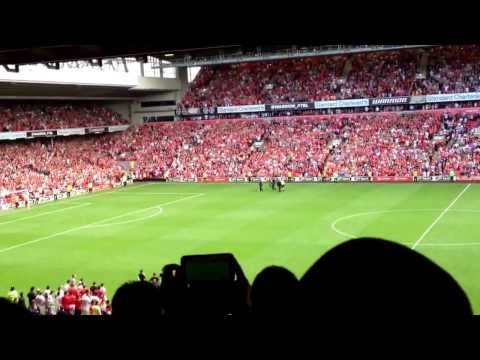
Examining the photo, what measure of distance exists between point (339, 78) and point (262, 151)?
11656 millimetres

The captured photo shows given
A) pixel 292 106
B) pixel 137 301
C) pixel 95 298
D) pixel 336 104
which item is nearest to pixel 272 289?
pixel 137 301

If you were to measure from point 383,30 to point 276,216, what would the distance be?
26.9 metres

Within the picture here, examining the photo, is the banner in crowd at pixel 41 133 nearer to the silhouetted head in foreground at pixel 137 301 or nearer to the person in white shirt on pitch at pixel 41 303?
the person in white shirt on pitch at pixel 41 303

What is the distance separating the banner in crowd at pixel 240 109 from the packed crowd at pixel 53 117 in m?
11.4

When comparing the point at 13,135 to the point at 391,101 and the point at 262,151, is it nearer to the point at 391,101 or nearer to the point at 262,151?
the point at 262,151

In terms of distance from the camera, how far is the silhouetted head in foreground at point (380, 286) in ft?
3.19

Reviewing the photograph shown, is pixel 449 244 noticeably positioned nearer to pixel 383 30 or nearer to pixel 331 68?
pixel 383 30

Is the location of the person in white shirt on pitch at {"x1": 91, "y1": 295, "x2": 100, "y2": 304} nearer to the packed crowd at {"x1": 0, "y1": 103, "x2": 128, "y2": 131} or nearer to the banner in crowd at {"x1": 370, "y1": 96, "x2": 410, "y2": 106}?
the packed crowd at {"x1": 0, "y1": 103, "x2": 128, "y2": 131}

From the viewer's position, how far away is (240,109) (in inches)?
2356

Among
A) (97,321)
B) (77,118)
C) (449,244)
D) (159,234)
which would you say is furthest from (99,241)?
(77,118)

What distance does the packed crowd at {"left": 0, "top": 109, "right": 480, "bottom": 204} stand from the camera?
47156mm

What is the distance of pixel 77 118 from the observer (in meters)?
59.4

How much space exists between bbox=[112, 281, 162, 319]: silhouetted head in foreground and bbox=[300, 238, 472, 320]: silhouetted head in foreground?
68cm

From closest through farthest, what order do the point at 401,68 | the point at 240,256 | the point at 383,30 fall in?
the point at 383,30 < the point at 240,256 < the point at 401,68
